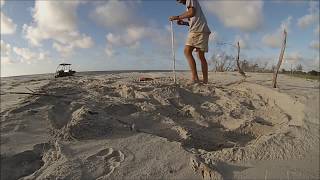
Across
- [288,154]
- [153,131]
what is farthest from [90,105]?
[288,154]

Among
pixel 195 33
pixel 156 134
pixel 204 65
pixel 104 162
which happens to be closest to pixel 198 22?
pixel 195 33

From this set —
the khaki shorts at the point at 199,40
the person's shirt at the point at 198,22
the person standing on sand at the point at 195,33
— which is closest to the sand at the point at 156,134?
the person standing on sand at the point at 195,33

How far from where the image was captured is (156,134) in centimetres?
338

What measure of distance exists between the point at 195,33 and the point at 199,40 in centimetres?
15

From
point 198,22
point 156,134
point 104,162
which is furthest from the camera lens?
point 198,22

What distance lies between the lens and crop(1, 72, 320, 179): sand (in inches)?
103

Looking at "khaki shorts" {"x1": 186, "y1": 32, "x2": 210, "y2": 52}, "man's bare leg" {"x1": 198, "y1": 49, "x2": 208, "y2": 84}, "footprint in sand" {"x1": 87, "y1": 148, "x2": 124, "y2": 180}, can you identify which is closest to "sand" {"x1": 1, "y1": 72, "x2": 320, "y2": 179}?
"footprint in sand" {"x1": 87, "y1": 148, "x2": 124, "y2": 180}

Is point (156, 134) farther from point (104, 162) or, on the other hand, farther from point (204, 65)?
point (204, 65)

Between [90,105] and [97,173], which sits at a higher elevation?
[90,105]

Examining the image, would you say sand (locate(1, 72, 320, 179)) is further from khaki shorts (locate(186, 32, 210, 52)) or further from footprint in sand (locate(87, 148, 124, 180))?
khaki shorts (locate(186, 32, 210, 52))

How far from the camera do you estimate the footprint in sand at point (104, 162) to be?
250 centimetres

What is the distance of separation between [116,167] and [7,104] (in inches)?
84.0

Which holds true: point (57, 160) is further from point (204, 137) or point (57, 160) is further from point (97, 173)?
point (204, 137)

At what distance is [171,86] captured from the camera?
5.23 meters
